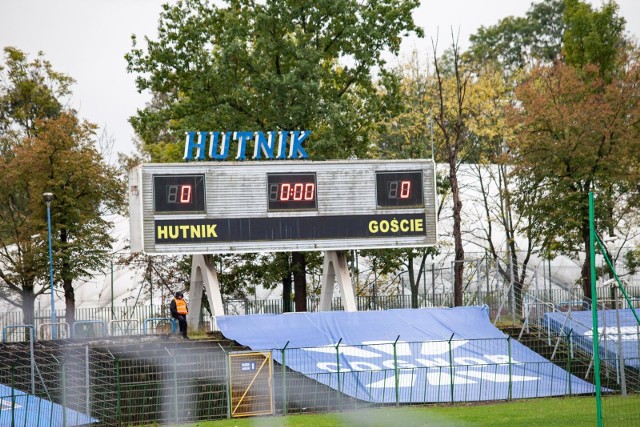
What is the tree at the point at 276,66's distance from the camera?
48.9 meters

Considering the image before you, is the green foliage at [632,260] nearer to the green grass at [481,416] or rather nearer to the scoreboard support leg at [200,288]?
the green grass at [481,416]

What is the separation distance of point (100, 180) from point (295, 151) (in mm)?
14661

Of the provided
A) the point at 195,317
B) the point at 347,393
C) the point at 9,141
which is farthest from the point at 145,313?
the point at 347,393

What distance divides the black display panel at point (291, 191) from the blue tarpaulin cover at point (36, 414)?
37.1ft

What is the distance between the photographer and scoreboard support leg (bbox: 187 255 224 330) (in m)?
40.0

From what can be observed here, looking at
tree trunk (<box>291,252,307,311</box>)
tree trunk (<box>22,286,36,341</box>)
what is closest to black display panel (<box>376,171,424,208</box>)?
tree trunk (<box>291,252,307,311</box>)

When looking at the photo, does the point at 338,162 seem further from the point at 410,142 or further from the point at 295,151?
the point at 410,142

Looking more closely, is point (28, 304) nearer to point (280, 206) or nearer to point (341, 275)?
point (341, 275)

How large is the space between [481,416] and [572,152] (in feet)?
64.3

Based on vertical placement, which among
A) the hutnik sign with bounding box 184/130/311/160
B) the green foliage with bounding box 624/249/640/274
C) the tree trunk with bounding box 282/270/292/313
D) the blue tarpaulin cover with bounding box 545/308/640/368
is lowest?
the blue tarpaulin cover with bounding box 545/308/640/368

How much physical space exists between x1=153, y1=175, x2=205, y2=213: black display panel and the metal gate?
739 centimetres

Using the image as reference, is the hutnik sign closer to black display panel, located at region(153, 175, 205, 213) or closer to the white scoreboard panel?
the white scoreboard panel

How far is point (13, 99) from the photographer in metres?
67.6

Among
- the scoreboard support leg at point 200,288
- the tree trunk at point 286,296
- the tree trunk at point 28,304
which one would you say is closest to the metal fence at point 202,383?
the scoreboard support leg at point 200,288
